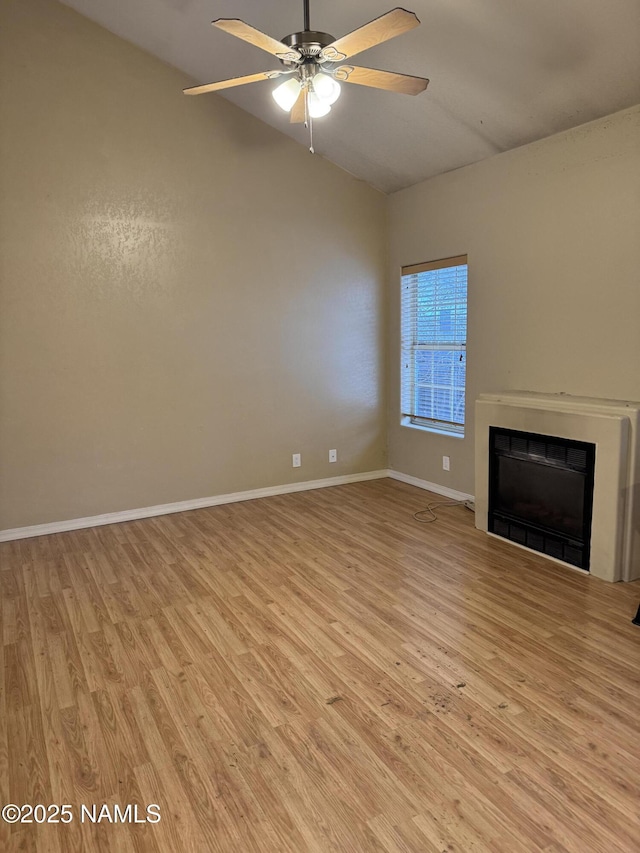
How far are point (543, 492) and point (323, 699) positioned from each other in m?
2.01

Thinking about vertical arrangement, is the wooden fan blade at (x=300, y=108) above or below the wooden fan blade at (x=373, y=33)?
above

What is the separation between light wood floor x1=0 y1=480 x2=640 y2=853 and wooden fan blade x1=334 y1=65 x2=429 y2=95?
2.52 metres

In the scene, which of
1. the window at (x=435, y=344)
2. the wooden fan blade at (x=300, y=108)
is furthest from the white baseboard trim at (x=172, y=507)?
the wooden fan blade at (x=300, y=108)

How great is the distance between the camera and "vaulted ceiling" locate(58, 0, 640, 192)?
2.73m

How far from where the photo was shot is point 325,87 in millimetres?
2486

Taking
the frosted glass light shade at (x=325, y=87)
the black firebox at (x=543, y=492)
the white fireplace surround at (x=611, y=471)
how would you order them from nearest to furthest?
the frosted glass light shade at (x=325, y=87) < the white fireplace surround at (x=611, y=471) < the black firebox at (x=543, y=492)

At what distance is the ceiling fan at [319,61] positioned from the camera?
82.1 inches

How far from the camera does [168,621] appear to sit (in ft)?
9.07

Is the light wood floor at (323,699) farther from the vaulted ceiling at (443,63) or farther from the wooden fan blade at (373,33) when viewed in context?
the vaulted ceiling at (443,63)

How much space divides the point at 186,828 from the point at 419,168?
4.50 metres

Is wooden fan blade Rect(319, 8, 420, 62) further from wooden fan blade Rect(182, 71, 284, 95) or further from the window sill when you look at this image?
the window sill

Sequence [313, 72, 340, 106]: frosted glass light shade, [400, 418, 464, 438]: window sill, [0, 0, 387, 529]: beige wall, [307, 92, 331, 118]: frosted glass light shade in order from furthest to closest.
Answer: [400, 418, 464, 438]: window sill < [0, 0, 387, 529]: beige wall < [307, 92, 331, 118]: frosted glass light shade < [313, 72, 340, 106]: frosted glass light shade

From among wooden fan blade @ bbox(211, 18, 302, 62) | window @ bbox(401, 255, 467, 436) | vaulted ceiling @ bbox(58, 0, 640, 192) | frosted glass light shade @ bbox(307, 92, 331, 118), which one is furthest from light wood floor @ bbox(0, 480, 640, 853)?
vaulted ceiling @ bbox(58, 0, 640, 192)

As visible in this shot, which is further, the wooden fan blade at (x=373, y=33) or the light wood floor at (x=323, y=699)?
the wooden fan blade at (x=373, y=33)
